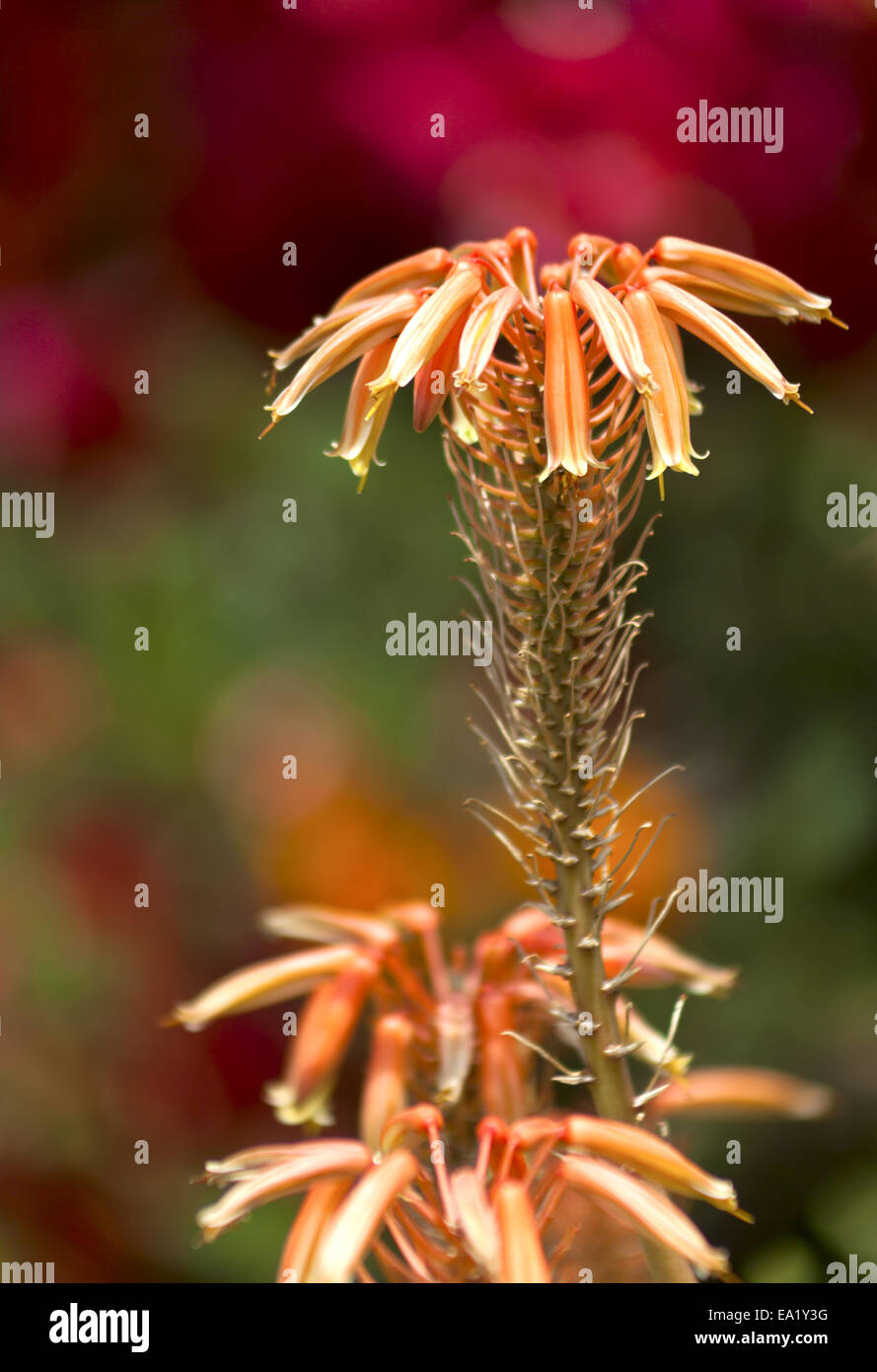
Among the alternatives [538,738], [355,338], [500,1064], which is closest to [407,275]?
[355,338]

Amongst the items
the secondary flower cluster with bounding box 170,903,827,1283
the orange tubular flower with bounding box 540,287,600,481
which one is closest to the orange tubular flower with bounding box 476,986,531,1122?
the secondary flower cluster with bounding box 170,903,827,1283

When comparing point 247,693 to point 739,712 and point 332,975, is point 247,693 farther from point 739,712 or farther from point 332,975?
point 332,975

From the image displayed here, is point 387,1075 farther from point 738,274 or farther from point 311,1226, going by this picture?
point 738,274

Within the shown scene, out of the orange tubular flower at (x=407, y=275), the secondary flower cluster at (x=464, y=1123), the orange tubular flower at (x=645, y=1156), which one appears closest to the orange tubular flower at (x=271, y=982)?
the secondary flower cluster at (x=464, y=1123)

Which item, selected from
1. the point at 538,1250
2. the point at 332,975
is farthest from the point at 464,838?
the point at 538,1250

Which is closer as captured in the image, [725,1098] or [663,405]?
[663,405]

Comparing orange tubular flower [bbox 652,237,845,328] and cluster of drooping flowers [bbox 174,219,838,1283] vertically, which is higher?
orange tubular flower [bbox 652,237,845,328]

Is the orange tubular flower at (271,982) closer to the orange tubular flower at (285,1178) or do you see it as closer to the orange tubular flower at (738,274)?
the orange tubular flower at (285,1178)

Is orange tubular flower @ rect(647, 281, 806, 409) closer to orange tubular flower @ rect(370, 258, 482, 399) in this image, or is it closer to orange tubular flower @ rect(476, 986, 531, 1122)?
orange tubular flower @ rect(370, 258, 482, 399)
